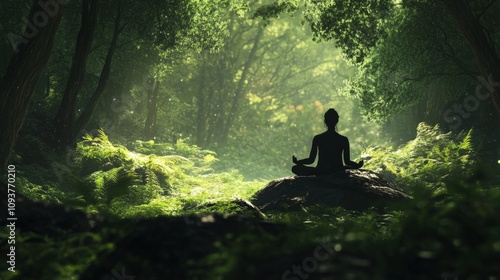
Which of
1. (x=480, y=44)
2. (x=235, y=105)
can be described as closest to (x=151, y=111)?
(x=235, y=105)

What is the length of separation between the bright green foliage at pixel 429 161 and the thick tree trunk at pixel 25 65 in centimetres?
920

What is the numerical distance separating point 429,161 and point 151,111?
55.4ft

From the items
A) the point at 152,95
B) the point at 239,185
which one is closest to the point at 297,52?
the point at 152,95

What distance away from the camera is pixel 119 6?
16.3m

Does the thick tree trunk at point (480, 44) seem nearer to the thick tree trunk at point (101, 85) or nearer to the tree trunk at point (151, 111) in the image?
the thick tree trunk at point (101, 85)

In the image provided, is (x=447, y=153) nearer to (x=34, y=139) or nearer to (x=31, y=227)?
(x=34, y=139)

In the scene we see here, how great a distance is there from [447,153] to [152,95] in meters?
17.4

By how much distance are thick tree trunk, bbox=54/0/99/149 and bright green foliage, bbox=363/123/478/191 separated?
9181mm

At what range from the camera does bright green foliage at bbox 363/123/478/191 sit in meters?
14.9

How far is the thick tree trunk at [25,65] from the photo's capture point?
10.6 meters

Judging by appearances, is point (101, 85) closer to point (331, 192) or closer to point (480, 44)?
point (331, 192)

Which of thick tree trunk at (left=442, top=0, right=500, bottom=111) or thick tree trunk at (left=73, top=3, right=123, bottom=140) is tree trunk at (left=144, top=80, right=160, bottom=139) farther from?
thick tree trunk at (left=442, top=0, right=500, bottom=111)

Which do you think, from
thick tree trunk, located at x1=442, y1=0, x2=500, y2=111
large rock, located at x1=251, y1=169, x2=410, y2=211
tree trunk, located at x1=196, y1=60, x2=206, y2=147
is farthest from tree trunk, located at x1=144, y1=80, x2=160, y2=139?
thick tree trunk, located at x1=442, y1=0, x2=500, y2=111

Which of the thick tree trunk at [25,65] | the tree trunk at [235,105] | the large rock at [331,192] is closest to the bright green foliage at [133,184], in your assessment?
the large rock at [331,192]
